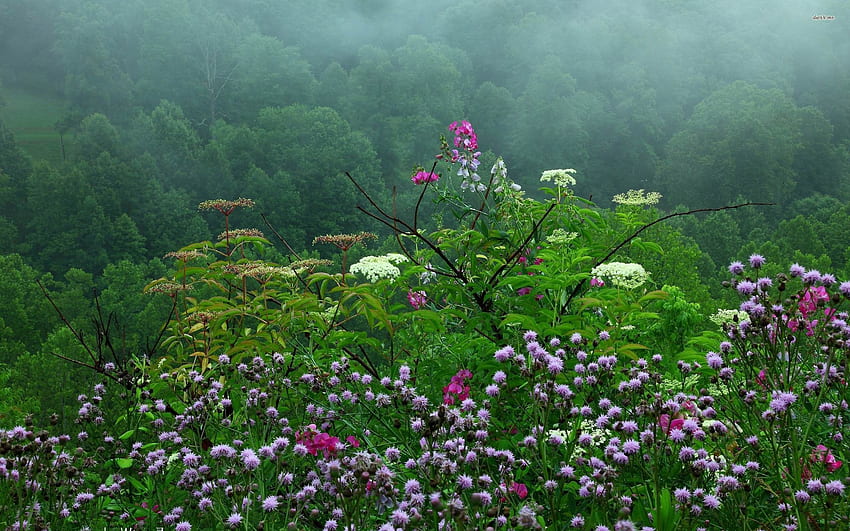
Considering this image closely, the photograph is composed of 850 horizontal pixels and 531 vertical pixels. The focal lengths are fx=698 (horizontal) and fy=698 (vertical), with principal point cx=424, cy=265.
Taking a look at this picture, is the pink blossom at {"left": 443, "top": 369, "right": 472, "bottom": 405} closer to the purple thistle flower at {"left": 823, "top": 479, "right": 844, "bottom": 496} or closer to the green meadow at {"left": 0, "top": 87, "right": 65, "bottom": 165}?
the purple thistle flower at {"left": 823, "top": 479, "right": 844, "bottom": 496}

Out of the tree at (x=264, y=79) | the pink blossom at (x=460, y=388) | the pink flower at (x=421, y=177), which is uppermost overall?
the tree at (x=264, y=79)

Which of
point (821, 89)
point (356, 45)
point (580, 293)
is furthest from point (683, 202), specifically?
point (580, 293)

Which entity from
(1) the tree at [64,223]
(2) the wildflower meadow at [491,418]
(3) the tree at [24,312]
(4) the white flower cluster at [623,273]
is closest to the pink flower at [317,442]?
(2) the wildflower meadow at [491,418]

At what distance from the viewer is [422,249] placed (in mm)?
4359

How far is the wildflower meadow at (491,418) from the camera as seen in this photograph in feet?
6.34

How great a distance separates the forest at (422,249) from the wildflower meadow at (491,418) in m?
0.03

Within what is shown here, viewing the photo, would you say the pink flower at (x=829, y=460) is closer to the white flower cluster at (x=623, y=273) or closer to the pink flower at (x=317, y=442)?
the white flower cluster at (x=623, y=273)

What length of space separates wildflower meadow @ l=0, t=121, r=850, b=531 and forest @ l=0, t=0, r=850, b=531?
0.03 metres

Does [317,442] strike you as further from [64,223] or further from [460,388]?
[64,223]

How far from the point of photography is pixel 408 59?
54.5m

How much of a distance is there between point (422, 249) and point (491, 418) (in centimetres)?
175

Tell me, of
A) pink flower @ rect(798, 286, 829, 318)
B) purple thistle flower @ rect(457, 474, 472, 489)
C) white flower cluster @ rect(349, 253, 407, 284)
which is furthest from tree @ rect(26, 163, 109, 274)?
purple thistle flower @ rect(457, 474, 472, 489)

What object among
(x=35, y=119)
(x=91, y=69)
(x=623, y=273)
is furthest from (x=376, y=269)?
(x=35, y=119)

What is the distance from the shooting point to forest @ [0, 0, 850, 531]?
2232mm
